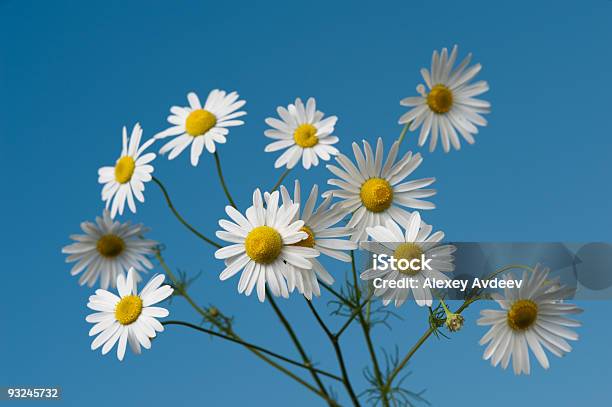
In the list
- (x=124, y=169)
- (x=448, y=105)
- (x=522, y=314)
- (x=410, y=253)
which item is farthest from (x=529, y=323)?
(x=124, y=169)

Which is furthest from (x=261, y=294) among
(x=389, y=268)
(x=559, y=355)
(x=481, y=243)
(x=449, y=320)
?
(x=559, y=355)

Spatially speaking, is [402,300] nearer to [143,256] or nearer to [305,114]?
[305,114]

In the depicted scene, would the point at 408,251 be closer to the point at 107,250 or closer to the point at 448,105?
the point at 448,105

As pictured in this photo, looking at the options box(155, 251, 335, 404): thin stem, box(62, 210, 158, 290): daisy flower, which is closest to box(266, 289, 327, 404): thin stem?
box(155, 251, 335, 404): thin stem

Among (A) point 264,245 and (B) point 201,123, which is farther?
(B) point 201,123

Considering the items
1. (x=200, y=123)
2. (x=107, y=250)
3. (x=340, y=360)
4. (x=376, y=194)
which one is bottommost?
(x=340, y=360)

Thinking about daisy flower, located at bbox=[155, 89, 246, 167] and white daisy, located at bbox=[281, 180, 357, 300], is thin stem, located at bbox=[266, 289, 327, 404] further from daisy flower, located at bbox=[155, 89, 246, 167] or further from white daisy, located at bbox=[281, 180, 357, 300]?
daisy flower, located at bbox=[155, 89, 246, 167]
